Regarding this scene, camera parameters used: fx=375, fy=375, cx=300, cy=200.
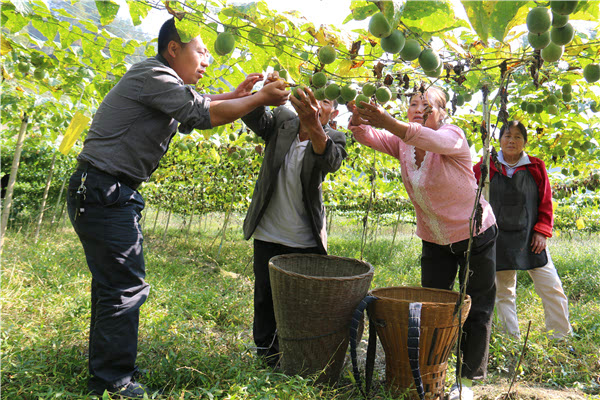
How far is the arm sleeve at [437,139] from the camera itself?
1.59 metres

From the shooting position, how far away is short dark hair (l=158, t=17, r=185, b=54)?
5.38ft

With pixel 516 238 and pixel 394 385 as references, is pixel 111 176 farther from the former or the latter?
pixel 516 238

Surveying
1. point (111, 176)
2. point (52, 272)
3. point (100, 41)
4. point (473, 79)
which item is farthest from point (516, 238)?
point (52, 272)

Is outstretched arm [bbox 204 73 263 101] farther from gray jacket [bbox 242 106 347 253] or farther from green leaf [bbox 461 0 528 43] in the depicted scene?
green leaf [bbox 461 0 528 43]

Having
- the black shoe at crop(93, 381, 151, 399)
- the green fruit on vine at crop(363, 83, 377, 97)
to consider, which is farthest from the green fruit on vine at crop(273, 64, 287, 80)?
the black shoe at crop(93, 381, 151, 399)

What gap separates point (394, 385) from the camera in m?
1.79

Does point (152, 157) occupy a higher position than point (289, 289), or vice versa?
point (152, 157)

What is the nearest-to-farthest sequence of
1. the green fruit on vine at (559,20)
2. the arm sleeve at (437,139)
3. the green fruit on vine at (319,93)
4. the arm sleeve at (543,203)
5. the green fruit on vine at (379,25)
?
1. the green fruit on vine at (559,20)
2. the green fruit on vine at (379,25)
3. the arm sleeve at (437,139)
4. the green fruit on vine at (319,93)
5. the arm sleeve at (543,203)

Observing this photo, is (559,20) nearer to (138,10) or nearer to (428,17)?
(428,17)

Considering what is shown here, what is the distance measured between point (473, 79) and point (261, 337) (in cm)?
177

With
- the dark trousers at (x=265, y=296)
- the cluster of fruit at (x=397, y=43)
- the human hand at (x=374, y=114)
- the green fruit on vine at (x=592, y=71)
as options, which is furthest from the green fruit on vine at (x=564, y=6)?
the dark trousers at (x=265, y=296)

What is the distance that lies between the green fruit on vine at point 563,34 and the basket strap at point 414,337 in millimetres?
1103

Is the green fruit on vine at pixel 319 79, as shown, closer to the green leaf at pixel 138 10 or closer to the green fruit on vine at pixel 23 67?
the green leaf at pixel 138 10

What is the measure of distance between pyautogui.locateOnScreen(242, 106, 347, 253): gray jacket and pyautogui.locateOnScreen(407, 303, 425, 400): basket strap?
66 centimetres
